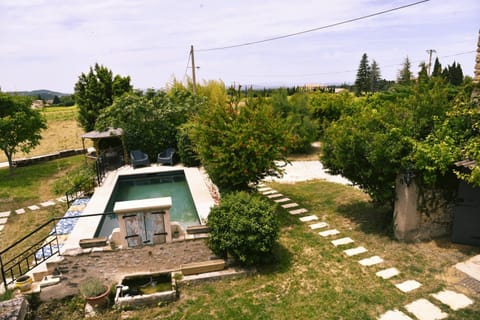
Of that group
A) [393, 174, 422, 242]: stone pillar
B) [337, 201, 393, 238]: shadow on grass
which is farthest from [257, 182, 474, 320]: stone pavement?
[393, 174, 422, 242]: stone pillar

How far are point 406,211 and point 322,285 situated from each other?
2871mm

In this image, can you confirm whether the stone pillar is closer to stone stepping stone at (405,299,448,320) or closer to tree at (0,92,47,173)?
stone stepping stone at (405,299,448,320)

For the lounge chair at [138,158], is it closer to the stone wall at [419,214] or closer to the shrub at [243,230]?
the shrub at [243,230]

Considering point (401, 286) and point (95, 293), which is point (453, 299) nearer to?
point (401, 286)

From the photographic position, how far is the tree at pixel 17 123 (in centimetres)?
1552

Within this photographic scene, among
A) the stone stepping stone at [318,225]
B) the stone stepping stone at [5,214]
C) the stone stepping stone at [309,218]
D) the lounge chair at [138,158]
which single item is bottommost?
the stone stepping stone at [318,225]

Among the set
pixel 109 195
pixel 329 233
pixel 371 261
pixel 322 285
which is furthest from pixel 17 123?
pixel 371 261

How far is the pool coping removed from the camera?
29.1ft

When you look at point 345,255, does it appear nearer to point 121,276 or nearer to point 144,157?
point 121,276

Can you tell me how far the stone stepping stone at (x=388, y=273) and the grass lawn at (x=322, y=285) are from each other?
120mm

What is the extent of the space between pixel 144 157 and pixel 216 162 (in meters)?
8.68

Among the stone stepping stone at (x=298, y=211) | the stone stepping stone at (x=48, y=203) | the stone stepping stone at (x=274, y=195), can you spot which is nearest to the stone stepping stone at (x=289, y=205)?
the stone stepping stone at (x=298, y=211)

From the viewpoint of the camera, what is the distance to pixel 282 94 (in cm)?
2042

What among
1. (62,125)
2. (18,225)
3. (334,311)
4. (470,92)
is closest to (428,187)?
(470,92)
